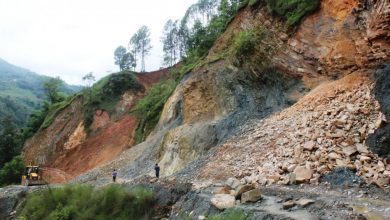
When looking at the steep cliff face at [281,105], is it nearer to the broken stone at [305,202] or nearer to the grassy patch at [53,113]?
the broken stone at [305,202]

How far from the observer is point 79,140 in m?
50.8

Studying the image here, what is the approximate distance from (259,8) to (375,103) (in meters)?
14.4

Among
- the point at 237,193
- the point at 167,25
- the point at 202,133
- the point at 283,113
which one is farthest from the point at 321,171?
the point at 167,25

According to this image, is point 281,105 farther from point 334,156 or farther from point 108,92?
point 108,92

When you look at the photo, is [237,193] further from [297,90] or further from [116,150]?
[116,150]

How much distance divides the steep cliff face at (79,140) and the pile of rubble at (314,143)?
26.1m

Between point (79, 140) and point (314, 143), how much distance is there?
4070 cm

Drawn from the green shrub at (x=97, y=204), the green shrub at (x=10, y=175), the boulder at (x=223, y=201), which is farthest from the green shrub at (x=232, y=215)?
the green shrub at (x=10, y=175)

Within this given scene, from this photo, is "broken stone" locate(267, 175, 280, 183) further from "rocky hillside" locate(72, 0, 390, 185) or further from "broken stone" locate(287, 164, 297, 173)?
"broken stone" locate(287, 164, 297, 173)

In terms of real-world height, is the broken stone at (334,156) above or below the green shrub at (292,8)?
below

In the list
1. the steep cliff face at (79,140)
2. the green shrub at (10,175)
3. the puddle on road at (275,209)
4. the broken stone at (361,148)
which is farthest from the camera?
the steep cliff face at (79,140)

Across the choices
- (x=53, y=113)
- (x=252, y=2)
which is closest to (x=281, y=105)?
(x=252, y=2)

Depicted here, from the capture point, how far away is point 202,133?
23328mm

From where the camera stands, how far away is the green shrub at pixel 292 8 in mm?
22766
